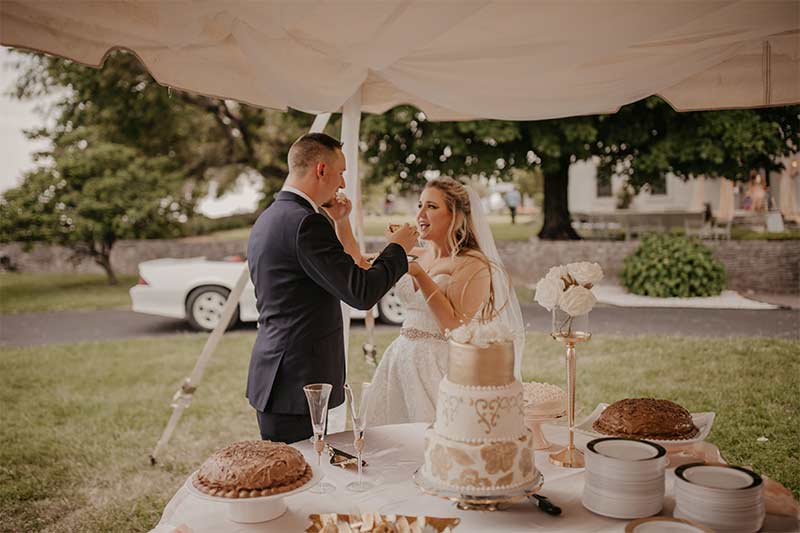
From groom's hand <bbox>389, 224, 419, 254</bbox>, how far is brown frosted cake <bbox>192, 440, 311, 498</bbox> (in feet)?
4.35

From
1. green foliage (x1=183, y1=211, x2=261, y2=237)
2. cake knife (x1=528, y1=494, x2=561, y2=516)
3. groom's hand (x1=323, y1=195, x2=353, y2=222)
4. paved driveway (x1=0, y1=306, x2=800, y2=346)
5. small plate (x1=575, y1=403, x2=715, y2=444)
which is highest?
green foliage (x1=183, y1=211, x2=261, y2=237)

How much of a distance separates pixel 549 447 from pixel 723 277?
36.8 feet

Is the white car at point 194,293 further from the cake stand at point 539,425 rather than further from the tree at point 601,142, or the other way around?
the cake stand at point 539,425

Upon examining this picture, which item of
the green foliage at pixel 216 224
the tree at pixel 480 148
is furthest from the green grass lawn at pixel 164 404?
the green foliage at pixel 216 224

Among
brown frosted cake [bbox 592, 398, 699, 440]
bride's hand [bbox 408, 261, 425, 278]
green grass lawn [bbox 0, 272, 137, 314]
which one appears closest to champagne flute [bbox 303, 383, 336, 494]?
brown frosted cake [bbox 592, 398, 699, 440]

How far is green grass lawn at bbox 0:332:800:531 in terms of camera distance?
18.1 feet

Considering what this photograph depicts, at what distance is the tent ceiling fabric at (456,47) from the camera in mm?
3029

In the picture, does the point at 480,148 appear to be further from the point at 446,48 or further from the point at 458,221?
the point at 446,48

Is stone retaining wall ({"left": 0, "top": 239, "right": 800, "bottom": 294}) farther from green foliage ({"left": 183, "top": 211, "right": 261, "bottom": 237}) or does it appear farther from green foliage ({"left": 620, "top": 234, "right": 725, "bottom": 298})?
green foliage ({"left": 183, "top": 211, "right": 261, "bottom": 237})

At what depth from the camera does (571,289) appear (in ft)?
8.36

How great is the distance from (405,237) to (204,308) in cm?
856

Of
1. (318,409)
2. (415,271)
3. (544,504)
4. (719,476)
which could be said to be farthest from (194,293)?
(719,476)

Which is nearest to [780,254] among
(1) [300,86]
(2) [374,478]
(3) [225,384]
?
(3) [225,384]

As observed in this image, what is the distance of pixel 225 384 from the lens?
865 centimetres
